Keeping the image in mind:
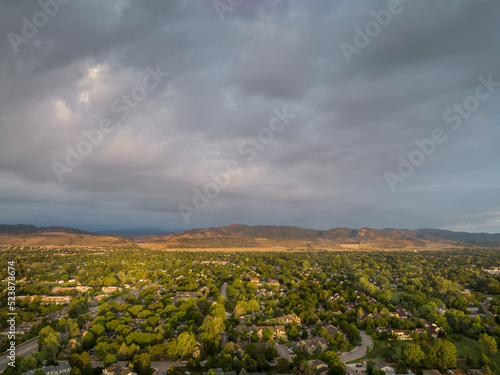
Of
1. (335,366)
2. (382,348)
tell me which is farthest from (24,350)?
(382,348)

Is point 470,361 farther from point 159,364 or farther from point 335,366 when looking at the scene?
point 159,364

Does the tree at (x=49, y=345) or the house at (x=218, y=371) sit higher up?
the tree at (x=49, y=345)

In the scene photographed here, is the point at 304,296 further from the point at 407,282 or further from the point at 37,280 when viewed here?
the point at 37,280

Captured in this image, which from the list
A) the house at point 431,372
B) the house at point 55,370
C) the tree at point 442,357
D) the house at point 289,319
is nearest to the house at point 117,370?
the house at point 55,370

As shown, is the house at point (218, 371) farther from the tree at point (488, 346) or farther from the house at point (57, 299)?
the house at point (57, 299)

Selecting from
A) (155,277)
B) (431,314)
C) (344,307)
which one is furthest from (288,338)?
(155,277)

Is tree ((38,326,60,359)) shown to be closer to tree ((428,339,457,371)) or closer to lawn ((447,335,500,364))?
tree ((428,339,457,371))
